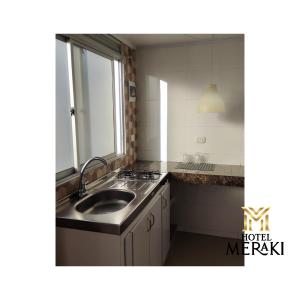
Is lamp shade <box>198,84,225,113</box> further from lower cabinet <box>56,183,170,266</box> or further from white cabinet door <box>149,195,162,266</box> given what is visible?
lower cabinet <box>56,183,170,266</box>

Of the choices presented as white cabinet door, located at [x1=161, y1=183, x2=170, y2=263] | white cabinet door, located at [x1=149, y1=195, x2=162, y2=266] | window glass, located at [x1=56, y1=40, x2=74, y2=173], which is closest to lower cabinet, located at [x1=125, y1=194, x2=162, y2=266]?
white cabinet door, located at [x1=149, y1=195, x2=162, y2=266]

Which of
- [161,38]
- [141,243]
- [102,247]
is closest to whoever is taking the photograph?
[102,247]

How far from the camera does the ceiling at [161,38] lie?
2.51 metres

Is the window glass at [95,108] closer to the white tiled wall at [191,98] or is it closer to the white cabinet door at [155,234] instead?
the white tiled wall at [191,98]

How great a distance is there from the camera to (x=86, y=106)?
2088mm

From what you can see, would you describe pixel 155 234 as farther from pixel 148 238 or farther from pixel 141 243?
pixel 141 243

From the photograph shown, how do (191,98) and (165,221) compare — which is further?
(191,98)

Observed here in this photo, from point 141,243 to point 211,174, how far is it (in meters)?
1.06

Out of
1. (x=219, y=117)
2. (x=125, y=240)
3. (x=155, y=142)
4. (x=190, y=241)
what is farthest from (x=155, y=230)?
(x=219, y=117)

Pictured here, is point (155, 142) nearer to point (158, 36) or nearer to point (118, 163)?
point (118, 163)

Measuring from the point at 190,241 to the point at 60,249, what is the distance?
5.66ft

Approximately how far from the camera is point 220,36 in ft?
8.43

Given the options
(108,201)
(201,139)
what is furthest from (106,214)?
(201,139)

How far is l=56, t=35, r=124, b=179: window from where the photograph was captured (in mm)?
1779
